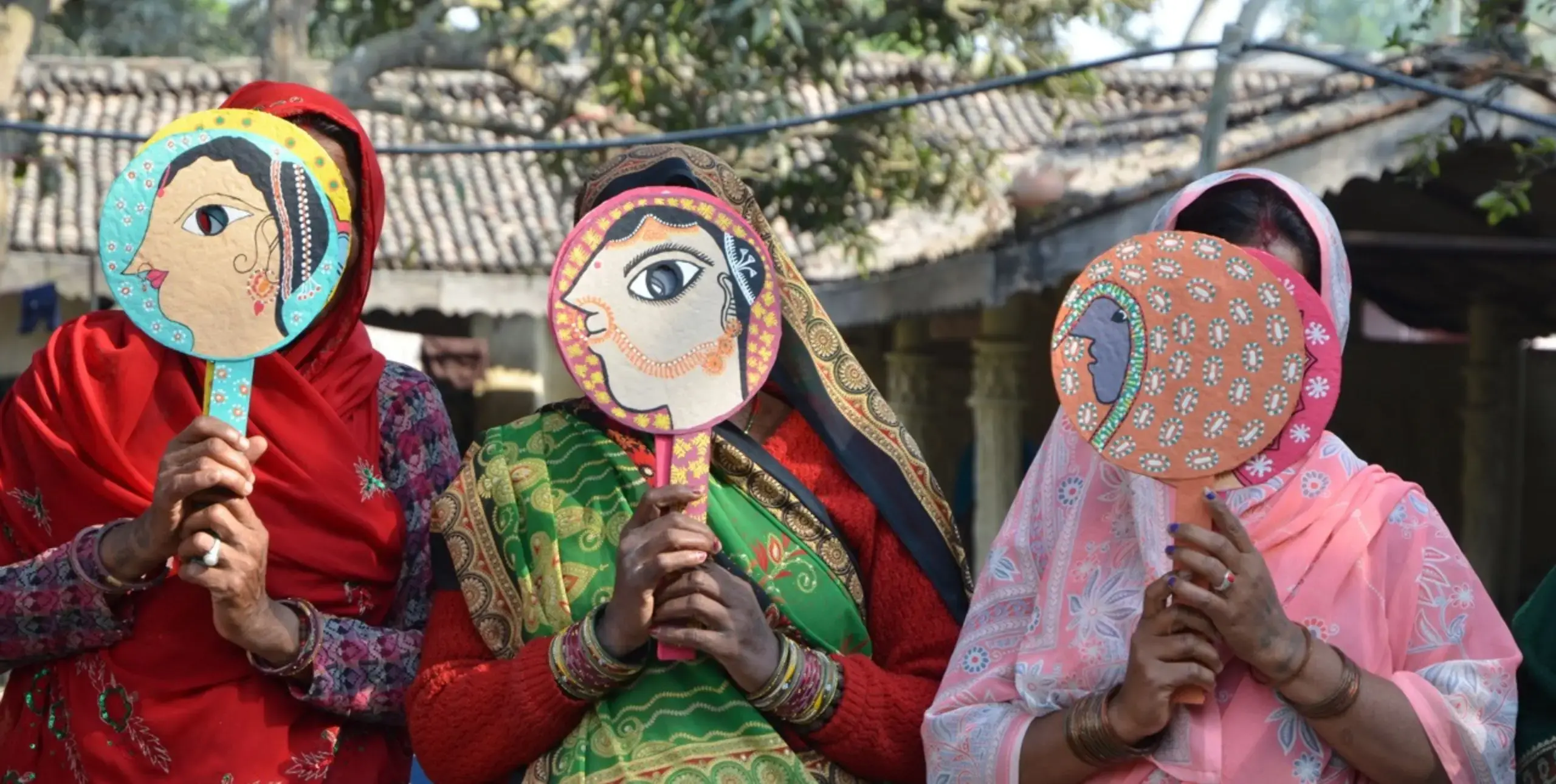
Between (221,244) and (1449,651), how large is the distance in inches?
66.9

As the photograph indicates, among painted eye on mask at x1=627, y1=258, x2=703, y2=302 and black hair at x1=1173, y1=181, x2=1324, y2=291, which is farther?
painted eye on mask at x1=627, y1=258, x2=703, y2=302

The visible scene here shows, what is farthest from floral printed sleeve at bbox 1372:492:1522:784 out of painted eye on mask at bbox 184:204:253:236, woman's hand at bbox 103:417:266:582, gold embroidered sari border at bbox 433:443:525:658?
painted eye on mask at bbox 184:204:253:236

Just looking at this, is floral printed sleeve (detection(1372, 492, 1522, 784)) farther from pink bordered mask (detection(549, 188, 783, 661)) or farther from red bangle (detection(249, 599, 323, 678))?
red bangle (detection(249, 599, 323, 678))

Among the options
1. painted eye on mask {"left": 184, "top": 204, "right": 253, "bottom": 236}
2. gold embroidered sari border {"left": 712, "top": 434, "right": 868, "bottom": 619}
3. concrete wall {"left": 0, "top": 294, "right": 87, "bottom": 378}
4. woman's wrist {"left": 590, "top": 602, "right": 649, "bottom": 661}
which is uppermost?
painted eye on mask {"left": 184, "top": 204, "right": 253, "bottom": 236}

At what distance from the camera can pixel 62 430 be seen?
2592 mm

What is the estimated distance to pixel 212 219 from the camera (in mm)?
2498

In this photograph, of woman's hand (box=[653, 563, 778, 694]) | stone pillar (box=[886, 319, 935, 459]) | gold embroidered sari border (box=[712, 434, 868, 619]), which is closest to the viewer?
woman's hand (box=[653, 563, 778, 694])

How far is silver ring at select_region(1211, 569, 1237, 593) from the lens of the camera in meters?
2.09

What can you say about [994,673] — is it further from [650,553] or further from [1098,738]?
[650,553]

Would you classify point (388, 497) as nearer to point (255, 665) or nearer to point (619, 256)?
point (255, 665)

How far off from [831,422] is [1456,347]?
32.9 ft

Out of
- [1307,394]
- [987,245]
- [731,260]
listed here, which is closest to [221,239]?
[731,260]

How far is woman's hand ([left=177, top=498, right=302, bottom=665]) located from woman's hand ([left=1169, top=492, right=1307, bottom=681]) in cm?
123

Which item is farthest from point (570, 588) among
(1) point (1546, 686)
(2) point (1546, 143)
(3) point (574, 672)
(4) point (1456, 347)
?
(4) point (1456, 347)
